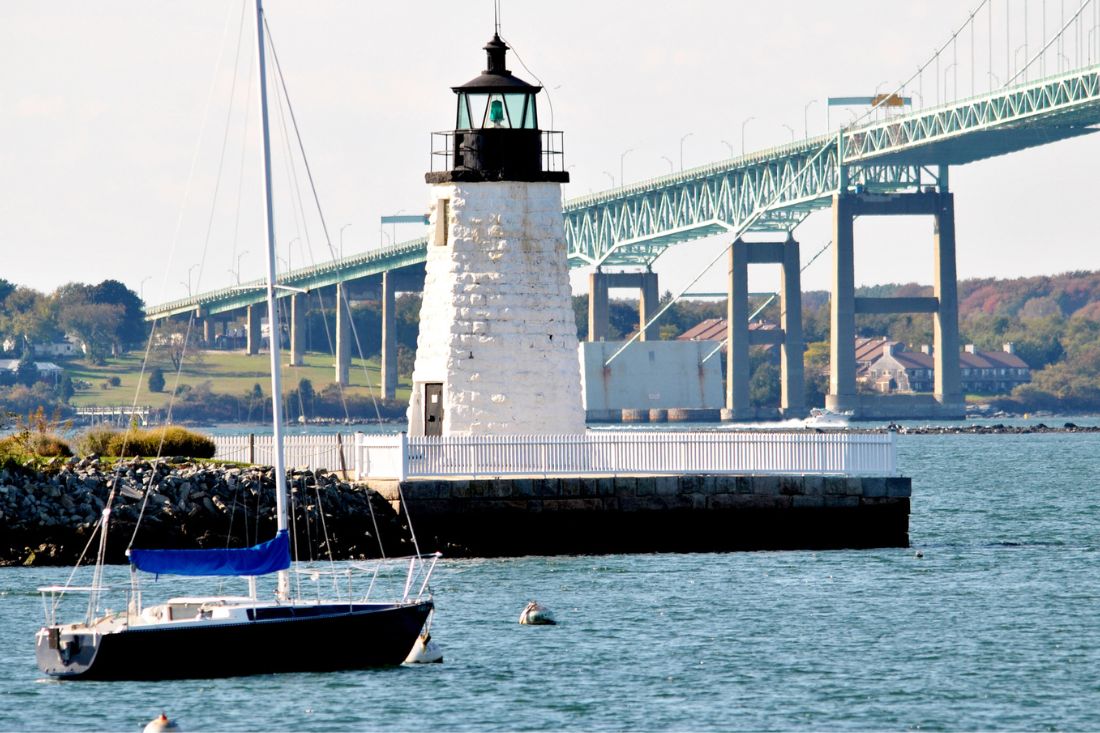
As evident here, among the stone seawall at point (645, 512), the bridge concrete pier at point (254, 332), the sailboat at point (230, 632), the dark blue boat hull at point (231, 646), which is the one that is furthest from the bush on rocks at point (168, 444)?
the bridge concrete pier at point (254, 332)

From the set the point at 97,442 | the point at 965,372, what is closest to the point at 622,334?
the point at 965,372

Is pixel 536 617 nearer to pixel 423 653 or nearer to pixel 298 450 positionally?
pixel 423 653

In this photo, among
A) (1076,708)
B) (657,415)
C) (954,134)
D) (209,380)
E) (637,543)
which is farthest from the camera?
(209,380)

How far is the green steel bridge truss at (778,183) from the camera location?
102625 mm

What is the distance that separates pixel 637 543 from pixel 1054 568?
563cm

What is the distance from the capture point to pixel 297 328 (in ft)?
447

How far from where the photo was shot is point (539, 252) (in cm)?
3008

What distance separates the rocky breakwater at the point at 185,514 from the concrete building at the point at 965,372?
419 feet

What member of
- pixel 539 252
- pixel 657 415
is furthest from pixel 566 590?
pixel 657 415

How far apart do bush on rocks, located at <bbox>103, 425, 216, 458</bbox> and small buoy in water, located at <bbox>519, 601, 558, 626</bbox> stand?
10162 millimetres

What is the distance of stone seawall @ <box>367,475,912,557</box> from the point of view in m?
28.6

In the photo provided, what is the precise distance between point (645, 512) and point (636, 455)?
840 mm

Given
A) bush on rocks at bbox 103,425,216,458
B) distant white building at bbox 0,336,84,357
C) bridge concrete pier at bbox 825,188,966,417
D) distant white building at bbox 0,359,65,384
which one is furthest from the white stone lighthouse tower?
distant white building at bbox 0,336,84,357

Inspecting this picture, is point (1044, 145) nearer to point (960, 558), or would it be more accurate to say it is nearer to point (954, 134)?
point (954, 134)
